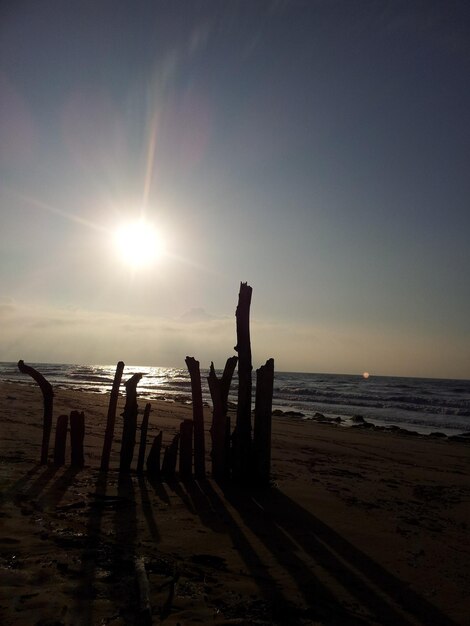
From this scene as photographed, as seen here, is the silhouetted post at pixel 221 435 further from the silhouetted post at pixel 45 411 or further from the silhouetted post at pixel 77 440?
the silhouetted post at pixel 45 411

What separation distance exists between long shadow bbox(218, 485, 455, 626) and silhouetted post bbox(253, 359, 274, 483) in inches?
32.1

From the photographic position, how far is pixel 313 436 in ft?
52.2

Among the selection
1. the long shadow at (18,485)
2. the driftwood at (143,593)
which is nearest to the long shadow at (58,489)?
the long shadow at (18,485)

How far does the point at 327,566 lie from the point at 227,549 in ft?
3.29

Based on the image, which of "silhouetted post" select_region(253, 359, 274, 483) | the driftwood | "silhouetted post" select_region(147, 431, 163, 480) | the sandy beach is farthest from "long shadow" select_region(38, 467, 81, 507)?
"silhouetted post" select_region(253, 359, 274, 483)

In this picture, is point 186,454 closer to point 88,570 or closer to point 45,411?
point 45,411

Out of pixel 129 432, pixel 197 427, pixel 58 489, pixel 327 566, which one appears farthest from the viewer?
pixel 197 427

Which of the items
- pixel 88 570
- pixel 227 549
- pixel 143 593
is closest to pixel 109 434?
pixel 227 549

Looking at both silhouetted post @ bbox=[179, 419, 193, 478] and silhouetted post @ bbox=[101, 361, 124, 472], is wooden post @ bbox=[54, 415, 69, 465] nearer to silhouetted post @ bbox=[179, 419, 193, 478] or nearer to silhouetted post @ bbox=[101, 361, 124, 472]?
silhouetted post @ bbox=[101, 361, 124, 472]

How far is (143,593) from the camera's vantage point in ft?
10.6

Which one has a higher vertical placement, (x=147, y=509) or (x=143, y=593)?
(x=143, y=593)

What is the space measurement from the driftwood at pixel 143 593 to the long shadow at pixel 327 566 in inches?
52.2

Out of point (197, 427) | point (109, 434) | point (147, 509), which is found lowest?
point (147, 509)

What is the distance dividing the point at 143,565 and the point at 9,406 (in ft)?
47.4
